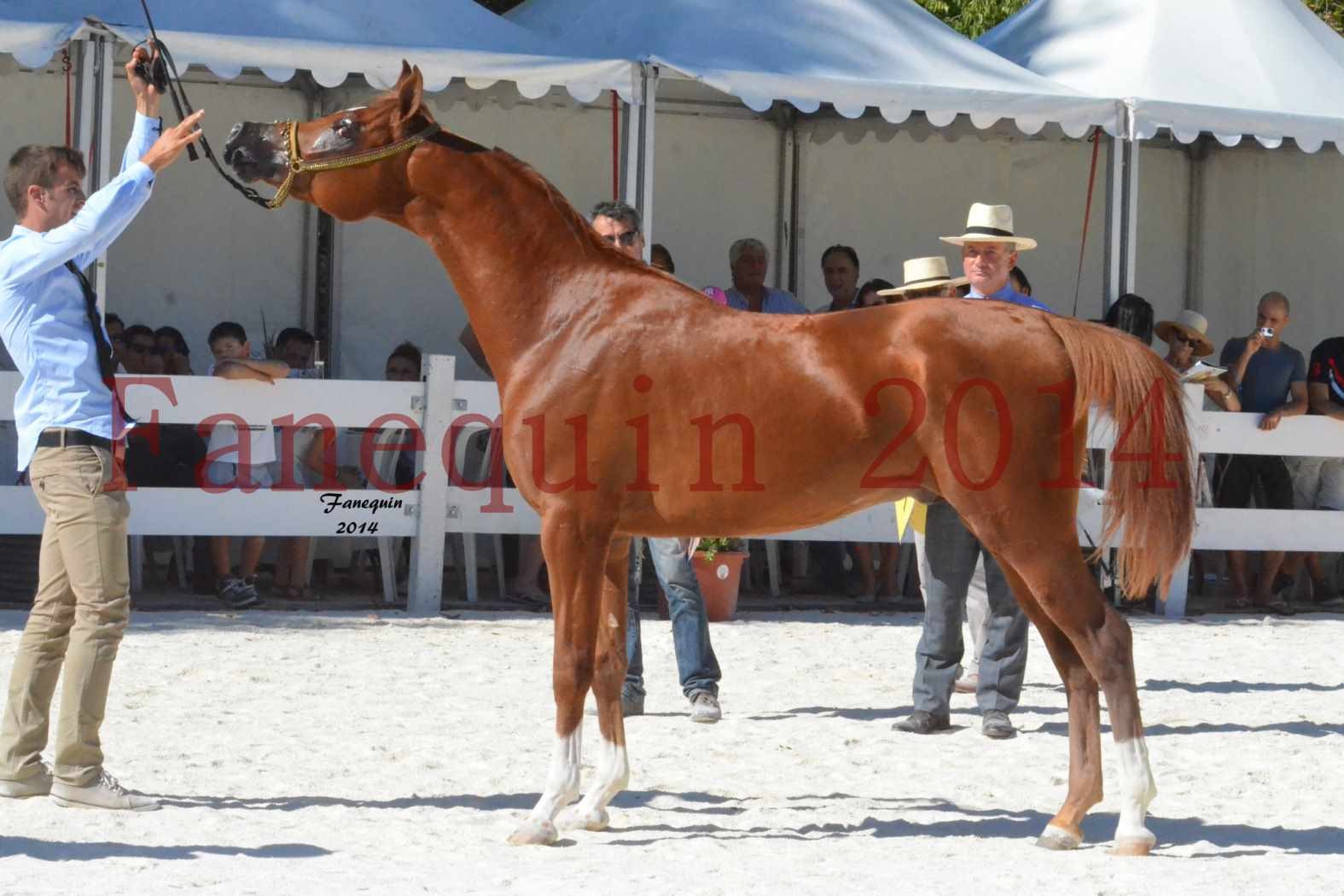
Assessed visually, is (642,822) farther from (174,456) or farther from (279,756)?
(174,456)

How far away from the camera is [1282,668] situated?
837cm

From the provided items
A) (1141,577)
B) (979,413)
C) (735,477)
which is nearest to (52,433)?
(735,477)

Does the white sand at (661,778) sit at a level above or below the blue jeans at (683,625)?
below

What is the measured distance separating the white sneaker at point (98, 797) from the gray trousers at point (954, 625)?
291cm

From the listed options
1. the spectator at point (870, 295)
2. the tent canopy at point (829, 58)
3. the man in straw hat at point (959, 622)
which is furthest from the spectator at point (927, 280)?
the spectator at point (870, 295)

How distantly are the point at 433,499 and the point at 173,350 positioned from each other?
2.07m

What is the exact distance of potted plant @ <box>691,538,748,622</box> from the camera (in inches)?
365

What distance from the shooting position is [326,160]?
5000 mm

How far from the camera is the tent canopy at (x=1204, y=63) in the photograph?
10.2 m

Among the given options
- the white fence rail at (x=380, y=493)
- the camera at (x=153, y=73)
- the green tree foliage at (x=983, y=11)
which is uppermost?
the green tree foliage at (x=983, y=11)

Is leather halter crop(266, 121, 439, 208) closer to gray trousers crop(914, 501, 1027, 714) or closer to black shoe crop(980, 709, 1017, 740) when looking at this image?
gray trousers crop(914, 501, 1027, 714)

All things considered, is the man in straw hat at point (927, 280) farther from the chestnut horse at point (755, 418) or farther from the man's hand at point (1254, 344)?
the man's hand at point (1254, 344)

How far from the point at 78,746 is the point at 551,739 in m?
1.78

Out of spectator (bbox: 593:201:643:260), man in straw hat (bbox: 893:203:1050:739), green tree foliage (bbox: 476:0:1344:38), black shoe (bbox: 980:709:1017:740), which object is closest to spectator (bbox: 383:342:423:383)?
spectator (bbox: 593:201:643:260)
